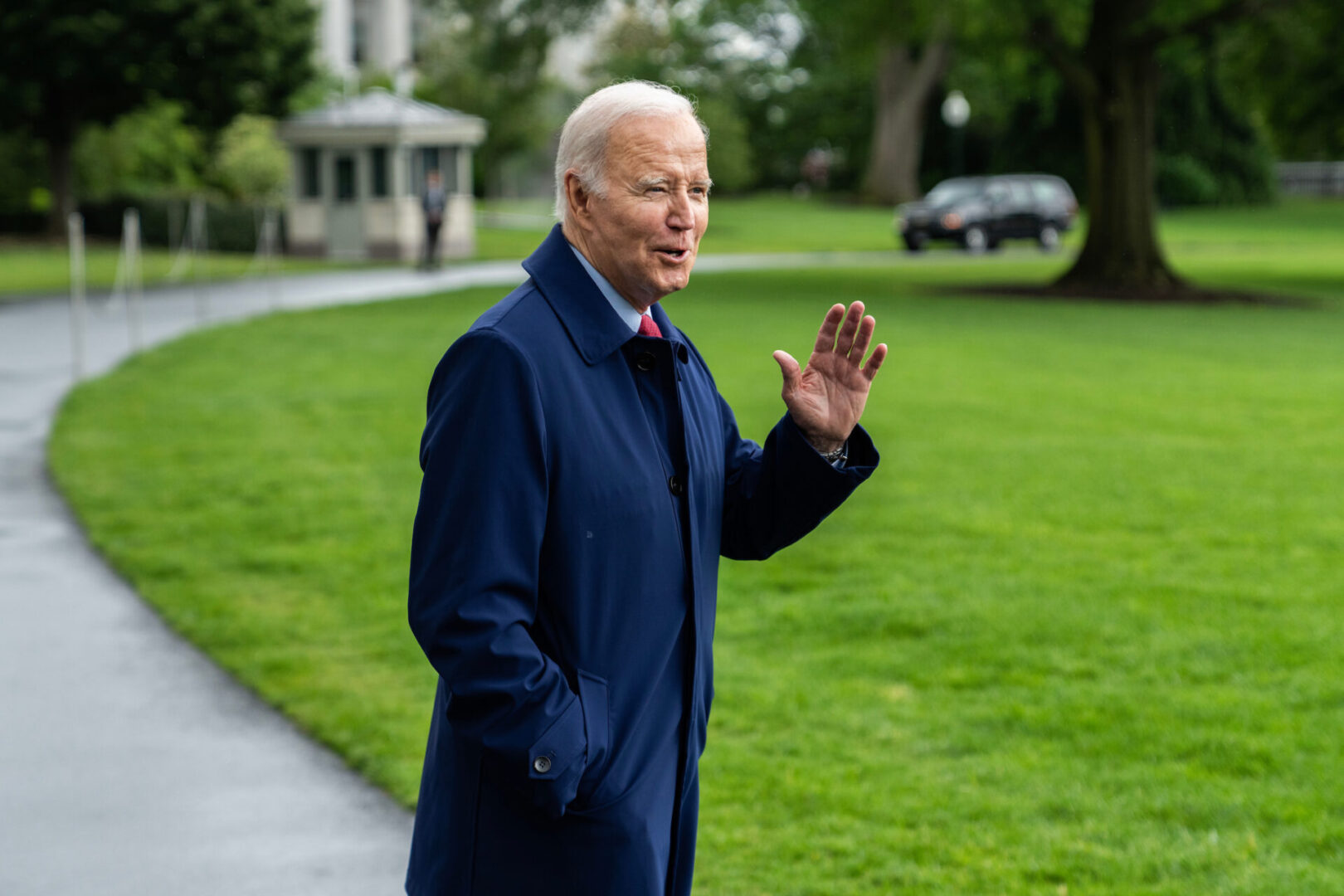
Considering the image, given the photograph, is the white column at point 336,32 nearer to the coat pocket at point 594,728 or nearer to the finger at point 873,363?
the finger at point 873,363

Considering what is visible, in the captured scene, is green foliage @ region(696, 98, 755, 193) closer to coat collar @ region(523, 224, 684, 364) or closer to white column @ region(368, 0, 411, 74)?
white column @ region(368, 0, 411, 74)

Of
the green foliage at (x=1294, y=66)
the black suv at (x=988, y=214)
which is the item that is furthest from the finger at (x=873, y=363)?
the black suv at (x=988, y=214)

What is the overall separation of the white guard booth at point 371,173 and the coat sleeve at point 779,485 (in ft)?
107

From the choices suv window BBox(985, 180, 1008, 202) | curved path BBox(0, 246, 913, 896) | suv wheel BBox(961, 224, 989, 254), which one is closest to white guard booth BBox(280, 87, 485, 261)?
suv wheel BBox(961, 224, 989, 254)

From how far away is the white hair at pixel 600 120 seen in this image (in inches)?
93.9

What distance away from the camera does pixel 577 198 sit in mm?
2455

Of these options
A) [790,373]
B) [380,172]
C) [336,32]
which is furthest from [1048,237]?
[336,32]

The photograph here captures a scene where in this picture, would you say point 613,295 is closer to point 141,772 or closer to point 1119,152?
point 141,772

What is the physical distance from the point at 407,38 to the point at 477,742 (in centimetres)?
9892

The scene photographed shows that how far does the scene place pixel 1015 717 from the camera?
5566mm

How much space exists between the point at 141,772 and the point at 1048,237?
127ft

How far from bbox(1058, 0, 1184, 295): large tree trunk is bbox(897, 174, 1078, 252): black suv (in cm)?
1346

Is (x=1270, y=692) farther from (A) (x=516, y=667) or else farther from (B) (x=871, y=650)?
(A) (x=516, y=667)

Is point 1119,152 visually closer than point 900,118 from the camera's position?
Yes
